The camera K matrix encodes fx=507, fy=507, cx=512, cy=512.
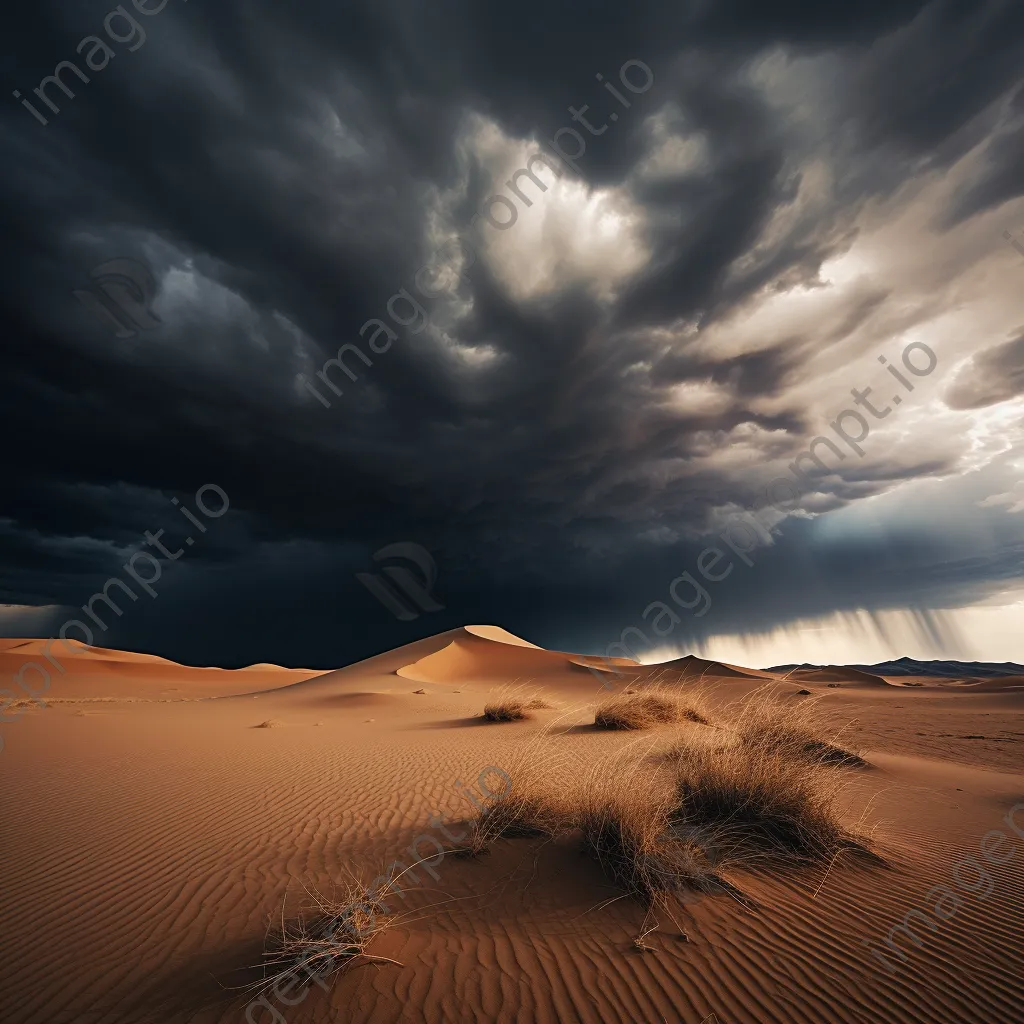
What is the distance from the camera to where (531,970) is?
10.6 feet

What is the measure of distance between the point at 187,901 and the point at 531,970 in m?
3.12

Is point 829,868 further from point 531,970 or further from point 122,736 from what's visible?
point 122,736

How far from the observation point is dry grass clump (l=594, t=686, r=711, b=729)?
12520 millimetres

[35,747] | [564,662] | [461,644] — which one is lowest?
[35,747]

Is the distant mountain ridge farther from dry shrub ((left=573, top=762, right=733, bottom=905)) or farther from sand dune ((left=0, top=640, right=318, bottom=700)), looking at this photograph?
dry shrub ((left=573, top=762, right=733, bottom=905))

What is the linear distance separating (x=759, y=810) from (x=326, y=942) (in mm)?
3895

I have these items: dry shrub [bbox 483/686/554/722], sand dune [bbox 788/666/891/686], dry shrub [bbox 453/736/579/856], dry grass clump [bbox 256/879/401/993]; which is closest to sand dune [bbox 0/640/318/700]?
dry shrub [bbox 483/686/554/722]

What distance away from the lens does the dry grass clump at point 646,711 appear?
12.5m

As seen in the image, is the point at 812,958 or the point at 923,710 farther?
the point at 923,710

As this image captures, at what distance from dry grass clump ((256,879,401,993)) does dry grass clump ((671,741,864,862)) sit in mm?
2737

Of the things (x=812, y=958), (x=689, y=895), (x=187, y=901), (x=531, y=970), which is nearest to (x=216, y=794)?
(x=187, y=901)

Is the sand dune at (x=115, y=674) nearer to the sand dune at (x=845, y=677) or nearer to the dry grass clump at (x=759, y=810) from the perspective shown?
the dry grass clump at (x=759, y=810)

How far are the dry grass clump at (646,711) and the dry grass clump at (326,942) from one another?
9.77m

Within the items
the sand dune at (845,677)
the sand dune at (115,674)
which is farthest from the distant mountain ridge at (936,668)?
the sand dune at (115,674)
